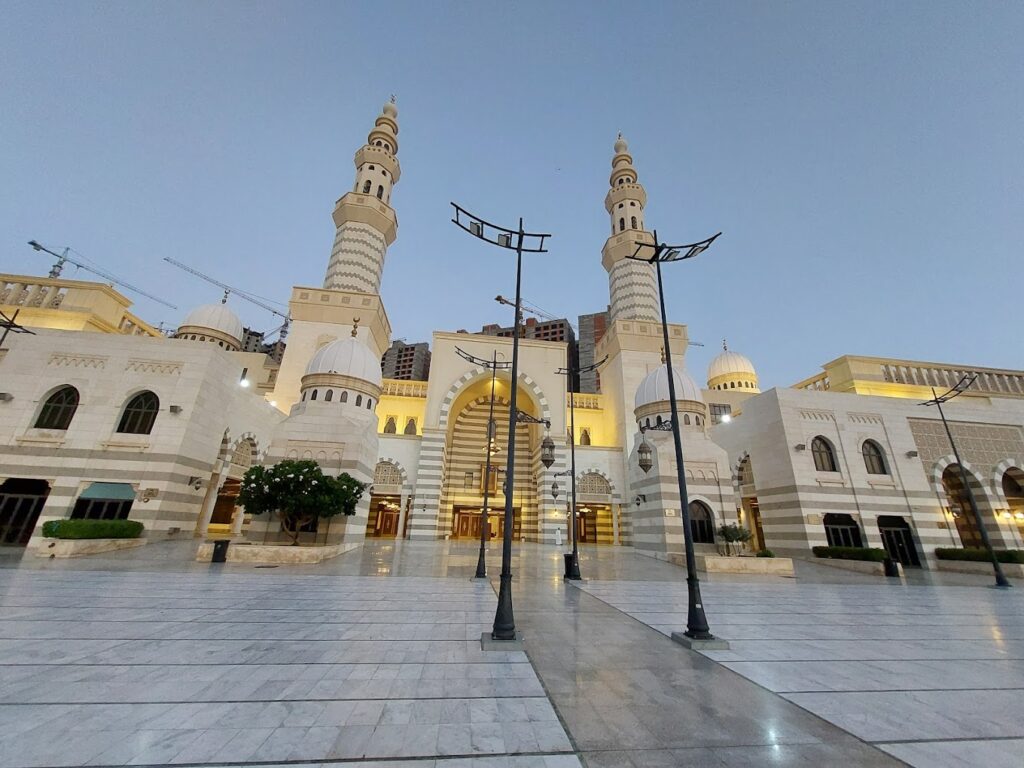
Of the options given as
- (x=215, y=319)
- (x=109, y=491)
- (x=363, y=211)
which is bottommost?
(x=109, y=491)

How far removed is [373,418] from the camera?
2248 cm

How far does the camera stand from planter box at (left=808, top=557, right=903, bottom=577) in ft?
54.4

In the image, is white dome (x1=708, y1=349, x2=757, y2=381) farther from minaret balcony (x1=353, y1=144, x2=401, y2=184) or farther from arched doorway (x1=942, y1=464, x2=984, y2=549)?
minaret balcony (x1=353, y1=144, x2=401, y2=184)

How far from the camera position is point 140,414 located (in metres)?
19.4

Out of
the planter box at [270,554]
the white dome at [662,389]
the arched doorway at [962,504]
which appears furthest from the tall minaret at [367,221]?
the arched doorway at [962,504]

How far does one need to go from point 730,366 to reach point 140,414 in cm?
4623

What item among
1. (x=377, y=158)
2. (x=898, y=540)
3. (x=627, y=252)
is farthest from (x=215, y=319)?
(x=898, y=540)

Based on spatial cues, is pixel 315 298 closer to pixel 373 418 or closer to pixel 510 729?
pixel 373 418

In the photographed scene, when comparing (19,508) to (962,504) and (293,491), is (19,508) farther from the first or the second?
(962,504)

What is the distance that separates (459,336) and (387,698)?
29667 millimetres

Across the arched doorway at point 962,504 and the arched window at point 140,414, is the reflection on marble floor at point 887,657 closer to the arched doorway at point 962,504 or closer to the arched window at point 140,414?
the arched doorway at point 962,504

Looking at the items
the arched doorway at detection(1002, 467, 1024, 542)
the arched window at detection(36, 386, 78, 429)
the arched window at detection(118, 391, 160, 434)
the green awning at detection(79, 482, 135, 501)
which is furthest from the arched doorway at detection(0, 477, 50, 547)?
the arched doorway at detection(1002, 467, 1024, 542)

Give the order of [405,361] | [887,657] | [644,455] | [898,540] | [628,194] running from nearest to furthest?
1. [887,657]
2. [644,455]
3. [898,540]
4. [628,194]
5. [405,361]

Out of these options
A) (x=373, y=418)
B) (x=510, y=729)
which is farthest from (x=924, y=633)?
(x=373, y=418)
